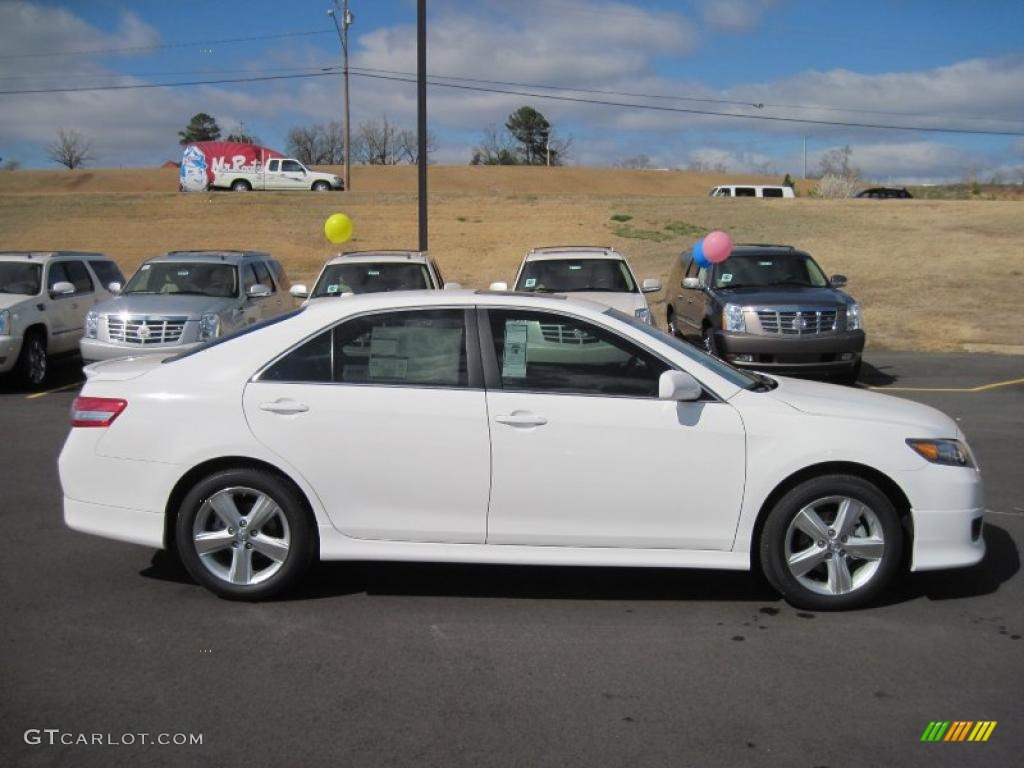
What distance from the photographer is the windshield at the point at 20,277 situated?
41.9 feet

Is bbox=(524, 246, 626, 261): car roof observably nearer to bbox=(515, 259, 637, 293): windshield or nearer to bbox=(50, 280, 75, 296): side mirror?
bbox=(515, 259, 637, 293): windshield

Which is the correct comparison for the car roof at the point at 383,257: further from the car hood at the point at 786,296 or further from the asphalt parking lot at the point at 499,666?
the asphalt parking lot at the point at 499,666

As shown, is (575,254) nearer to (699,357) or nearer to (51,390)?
(51,390)

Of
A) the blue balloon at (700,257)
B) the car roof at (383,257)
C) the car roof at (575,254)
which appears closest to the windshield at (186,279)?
the car roof at (383,257)

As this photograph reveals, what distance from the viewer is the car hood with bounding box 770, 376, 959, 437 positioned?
4949 millimetres

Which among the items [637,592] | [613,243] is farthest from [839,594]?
[613,243]

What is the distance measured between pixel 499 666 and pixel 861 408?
229 centimetres

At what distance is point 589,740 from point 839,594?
185 cm

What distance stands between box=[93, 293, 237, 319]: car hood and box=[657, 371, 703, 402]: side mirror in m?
8.09

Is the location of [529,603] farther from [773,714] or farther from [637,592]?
Answer: [773,714]

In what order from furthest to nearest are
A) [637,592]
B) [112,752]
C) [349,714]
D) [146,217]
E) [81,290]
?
[146,217], [81,290], [637,592], [349,714], [112,752]

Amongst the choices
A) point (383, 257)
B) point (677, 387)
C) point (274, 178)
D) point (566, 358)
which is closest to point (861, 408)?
point (677, 387)

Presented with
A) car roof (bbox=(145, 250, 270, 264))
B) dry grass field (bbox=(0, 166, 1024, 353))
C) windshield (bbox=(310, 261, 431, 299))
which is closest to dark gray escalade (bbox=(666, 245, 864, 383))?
windshield (bbox=(310, 261, 431, 299))

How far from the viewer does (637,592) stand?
5277 millimetres
